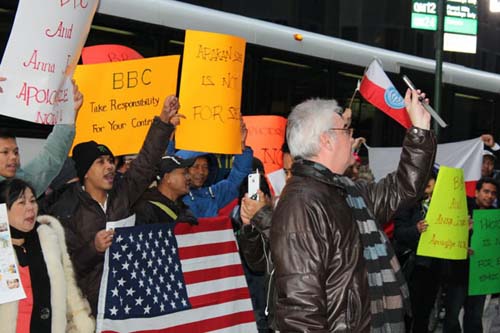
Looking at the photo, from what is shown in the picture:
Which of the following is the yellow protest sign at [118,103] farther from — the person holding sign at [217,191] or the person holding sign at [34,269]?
the person holding sign at [34,269]

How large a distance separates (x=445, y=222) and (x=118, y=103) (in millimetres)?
3118

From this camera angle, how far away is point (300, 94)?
1208cm

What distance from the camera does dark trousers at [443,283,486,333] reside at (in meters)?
8.73

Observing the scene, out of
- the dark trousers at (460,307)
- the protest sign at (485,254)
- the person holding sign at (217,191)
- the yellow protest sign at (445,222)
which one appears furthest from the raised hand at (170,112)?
the dark trousers at (460,307)

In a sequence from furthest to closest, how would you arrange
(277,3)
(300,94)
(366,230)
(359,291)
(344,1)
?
(344,1)
(277,3)
(300,94)
(366,230)
(359,291)

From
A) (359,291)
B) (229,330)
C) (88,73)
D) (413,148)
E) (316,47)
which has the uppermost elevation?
(316,47)

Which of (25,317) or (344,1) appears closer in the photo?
(25,317)

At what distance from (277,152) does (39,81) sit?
13.4ft

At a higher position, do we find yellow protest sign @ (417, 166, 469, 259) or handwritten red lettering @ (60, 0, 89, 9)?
handwritten red lettering @ (60, 0, 89, 9)

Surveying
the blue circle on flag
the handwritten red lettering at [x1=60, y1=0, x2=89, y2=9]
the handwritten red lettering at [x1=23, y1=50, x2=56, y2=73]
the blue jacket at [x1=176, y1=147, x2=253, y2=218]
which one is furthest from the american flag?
the blue circle on flag

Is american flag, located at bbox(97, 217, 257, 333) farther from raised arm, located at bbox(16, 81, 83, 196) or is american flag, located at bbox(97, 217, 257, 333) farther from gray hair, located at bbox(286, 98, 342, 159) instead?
gray hair, located at bbox(286, 98, 342, 159)

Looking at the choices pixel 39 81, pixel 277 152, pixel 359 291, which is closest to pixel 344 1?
pixel 277 152

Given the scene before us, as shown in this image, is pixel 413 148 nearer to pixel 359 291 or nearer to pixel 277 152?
pixel 359 291

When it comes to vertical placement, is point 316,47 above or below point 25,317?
above
